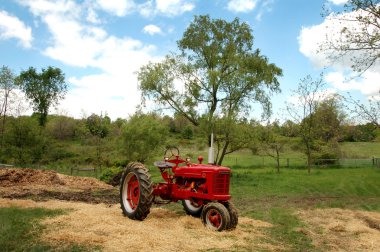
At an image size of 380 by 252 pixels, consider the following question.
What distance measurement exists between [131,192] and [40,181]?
7.51 meters

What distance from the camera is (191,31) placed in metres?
23.7

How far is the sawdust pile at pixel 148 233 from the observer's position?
6.29 metres

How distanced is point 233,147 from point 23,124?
16020mm

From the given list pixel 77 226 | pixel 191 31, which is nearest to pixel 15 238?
pixel 77 226

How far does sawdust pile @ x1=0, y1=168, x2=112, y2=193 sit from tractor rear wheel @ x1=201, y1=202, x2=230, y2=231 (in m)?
7.75

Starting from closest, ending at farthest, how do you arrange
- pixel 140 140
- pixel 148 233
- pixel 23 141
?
pixel 148 233, pixel 140 140, pixel 23 141

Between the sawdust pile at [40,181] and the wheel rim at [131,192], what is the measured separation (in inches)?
219

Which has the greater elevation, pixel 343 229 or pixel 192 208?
pixel 192 208

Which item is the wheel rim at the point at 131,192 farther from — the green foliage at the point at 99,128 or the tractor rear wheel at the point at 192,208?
the green foliage at the point at 99,128

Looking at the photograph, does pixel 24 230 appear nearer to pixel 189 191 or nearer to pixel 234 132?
pixel 189 191

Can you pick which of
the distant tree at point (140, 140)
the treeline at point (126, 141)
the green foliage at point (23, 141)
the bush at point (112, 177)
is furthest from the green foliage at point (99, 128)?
the bush at point (112, 177)

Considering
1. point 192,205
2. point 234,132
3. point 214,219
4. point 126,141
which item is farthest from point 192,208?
point 126,141

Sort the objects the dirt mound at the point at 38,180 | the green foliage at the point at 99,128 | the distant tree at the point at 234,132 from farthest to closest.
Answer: the green foliage at the point at 99,128 < the distant tree at the point at 234,132 < the dirt mound at the point at 38,180

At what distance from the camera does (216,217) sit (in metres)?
7.87
